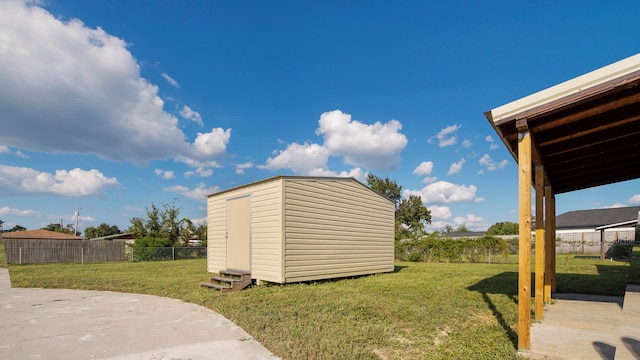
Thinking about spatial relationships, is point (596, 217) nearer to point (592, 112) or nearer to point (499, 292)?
point (499, 292)

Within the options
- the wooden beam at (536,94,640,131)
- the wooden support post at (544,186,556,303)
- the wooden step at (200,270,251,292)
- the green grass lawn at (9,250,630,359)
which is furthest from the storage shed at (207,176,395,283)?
the wooden beam at (536,94,640,131)

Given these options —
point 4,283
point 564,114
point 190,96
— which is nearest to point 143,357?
point 564,114

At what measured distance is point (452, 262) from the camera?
1820cm

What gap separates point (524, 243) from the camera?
3.59m

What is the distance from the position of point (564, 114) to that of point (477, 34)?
288 inches

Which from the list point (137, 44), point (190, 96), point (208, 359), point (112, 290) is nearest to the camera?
point (208, 359)

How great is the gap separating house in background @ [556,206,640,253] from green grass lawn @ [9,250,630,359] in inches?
763

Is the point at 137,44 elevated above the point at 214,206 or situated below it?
above

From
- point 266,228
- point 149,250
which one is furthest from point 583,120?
point 149,250

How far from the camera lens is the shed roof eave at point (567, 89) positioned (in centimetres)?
310

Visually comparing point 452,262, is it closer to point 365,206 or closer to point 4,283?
point 365,206

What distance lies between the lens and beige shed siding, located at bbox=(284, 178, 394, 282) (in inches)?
339

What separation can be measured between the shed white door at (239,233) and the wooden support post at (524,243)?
6.94 m

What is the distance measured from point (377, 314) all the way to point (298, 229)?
3.83m
